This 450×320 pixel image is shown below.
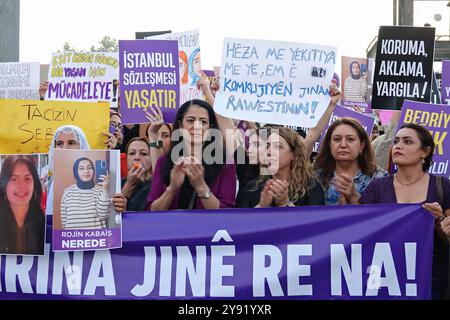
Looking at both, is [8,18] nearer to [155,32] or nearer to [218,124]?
[155,32]

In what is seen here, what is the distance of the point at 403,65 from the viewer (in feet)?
21.5

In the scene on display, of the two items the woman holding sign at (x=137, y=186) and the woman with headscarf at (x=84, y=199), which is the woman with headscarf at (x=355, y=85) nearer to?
the woman holding sign at (x=137, y=186)

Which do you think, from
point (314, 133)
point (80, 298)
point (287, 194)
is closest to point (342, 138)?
point (314, 133)

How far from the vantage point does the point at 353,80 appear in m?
9.02

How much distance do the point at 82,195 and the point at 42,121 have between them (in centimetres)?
97

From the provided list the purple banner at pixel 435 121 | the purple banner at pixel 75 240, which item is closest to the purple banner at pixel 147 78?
the purple banner at pixel 75 240

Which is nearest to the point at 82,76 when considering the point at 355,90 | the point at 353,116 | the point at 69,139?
the point at 69,139

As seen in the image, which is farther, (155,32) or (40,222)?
(155,32)

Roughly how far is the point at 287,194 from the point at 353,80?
3823 mm

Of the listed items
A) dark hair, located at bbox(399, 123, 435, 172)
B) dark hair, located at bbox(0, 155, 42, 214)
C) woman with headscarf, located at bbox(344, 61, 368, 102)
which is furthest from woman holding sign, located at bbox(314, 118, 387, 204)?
woman with headscarf, located at bbox(344, 61, 368, 102)

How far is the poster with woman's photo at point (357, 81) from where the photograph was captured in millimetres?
8867

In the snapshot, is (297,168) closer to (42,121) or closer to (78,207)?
(78,207)

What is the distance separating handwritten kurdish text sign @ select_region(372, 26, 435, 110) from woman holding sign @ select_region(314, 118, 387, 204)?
27.5 inches
